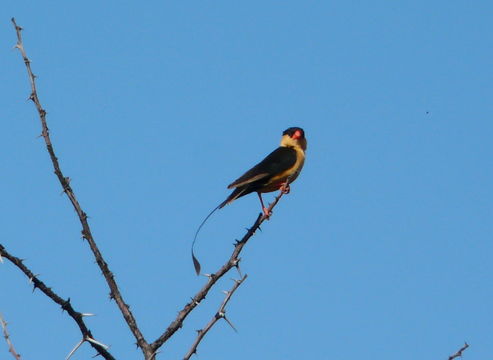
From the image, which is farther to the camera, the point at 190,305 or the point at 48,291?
the point at 190,305

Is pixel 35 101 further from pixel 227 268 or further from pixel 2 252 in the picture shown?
pixel 227 268

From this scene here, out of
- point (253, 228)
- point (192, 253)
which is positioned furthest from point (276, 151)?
point (192, 253)

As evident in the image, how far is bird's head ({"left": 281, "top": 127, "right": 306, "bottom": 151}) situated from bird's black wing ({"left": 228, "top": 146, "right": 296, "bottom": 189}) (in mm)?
1113

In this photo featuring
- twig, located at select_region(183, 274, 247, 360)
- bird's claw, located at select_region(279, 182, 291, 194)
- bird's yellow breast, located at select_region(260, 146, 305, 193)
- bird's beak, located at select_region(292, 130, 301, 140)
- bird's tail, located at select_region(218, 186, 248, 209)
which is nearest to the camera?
twig, located at select_region(183, 274, 247, 360)

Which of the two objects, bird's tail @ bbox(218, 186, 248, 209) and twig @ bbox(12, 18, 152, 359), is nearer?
twig @ bbox(12, 18, 152, 359)

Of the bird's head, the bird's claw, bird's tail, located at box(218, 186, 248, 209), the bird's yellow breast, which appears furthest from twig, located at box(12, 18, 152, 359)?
the bird's head

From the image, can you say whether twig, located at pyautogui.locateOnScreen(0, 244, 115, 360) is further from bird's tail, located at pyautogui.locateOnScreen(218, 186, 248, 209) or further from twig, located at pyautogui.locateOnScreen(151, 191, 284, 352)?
bird's tail, located at pyautogui.locateOnScreen(218, 186, 248, 209)

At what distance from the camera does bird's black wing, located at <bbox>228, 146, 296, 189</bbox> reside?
715cm

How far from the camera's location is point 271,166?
775cm

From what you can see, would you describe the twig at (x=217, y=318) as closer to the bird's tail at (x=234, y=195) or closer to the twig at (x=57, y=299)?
the twig at (x=57, y=299)

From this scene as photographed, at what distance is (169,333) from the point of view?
12.6ft

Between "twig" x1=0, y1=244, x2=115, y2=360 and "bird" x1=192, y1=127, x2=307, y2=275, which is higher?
"bird" x1=192, y1=127, x2=307, y2=275

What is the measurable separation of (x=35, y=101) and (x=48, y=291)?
2.79ft

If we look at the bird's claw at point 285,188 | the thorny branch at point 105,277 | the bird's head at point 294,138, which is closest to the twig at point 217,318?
the thorny branch at point 105,277
